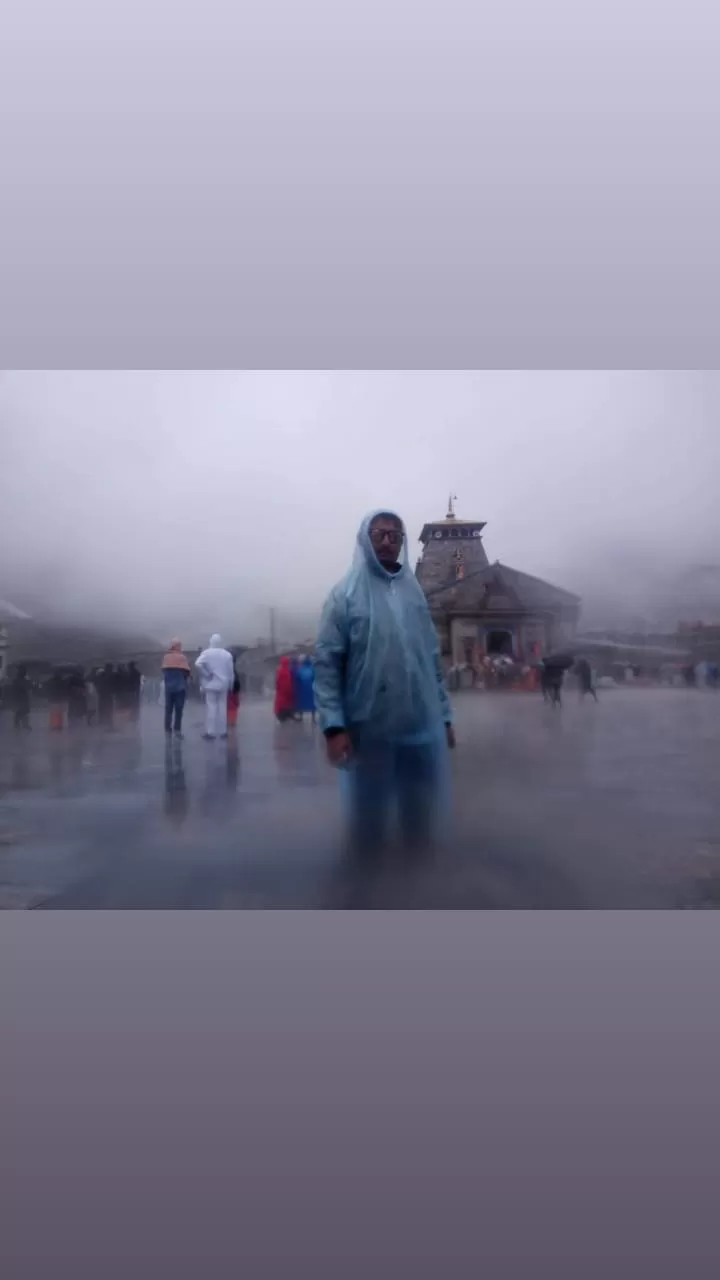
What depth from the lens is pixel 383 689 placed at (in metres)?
3.29

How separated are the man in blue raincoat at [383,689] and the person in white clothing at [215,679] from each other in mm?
1417

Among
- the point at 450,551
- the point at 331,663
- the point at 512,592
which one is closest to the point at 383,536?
the point at 331,663

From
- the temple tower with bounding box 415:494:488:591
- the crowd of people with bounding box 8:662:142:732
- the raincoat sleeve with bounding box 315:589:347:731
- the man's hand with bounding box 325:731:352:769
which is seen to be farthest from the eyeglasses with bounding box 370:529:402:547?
the crowd of people with bounding box 8:662:142:732

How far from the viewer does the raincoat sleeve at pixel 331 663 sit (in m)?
3.24

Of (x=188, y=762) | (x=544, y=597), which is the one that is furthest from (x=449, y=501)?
(x=188, y=762)

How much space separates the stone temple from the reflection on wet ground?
0.31m

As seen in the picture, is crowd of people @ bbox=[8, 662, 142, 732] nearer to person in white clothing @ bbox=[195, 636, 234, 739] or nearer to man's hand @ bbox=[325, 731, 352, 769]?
person in white clothing @ bbox=[195, 636, 234, 739]

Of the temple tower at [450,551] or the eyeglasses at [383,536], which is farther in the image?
the temple tower at [450,551]

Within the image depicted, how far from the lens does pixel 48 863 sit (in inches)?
153

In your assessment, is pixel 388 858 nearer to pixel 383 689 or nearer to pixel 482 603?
pixel 383 689

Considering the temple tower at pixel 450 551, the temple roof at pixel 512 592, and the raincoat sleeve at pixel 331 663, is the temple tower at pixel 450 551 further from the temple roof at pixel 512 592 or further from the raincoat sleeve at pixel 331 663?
the raincoat sleeve at pixel 331 663

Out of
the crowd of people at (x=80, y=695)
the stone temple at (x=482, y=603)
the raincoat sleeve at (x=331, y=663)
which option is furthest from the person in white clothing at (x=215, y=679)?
the raincoat sleeve at (x=331, y=663)

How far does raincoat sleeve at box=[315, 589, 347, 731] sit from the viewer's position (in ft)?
10.6

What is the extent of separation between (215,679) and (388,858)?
1596 mm
